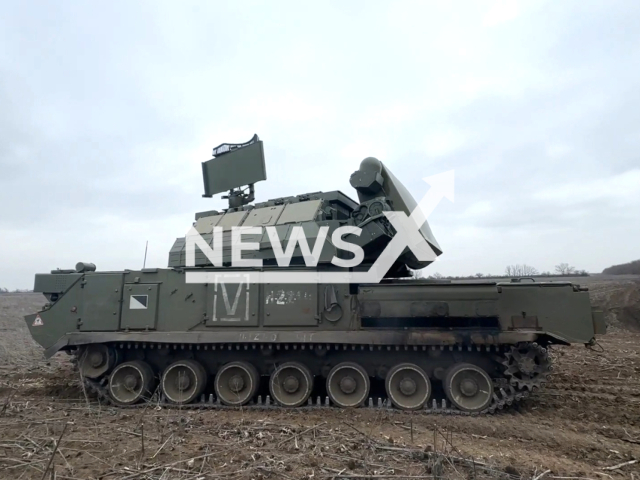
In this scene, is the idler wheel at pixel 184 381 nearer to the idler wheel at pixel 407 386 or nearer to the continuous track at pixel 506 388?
the continuous track at pixel 506 388

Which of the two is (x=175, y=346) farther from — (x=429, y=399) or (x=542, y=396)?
(x=542, y=396)

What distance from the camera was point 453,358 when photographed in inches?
348

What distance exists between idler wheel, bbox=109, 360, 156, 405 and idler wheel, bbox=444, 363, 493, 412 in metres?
5.91

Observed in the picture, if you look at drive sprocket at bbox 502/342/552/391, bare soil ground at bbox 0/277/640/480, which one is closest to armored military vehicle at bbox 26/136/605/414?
drive sprocket at bbox 502/342/552/391

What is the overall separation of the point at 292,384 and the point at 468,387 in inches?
128

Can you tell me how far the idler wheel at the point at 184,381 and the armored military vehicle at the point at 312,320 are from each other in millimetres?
30

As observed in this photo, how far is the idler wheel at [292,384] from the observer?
893 cm

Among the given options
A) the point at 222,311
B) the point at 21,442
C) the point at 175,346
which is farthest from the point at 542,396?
the point at 21,442

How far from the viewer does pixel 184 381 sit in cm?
932

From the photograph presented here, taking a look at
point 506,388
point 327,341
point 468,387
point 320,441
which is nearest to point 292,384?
point 327,341

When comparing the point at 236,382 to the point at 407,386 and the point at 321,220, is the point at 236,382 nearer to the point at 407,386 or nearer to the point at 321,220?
the point at 407,386

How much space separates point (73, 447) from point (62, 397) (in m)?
4.20

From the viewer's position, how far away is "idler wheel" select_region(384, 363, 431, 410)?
857 centimetres

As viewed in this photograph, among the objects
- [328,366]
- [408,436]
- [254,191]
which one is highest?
[254,191]
